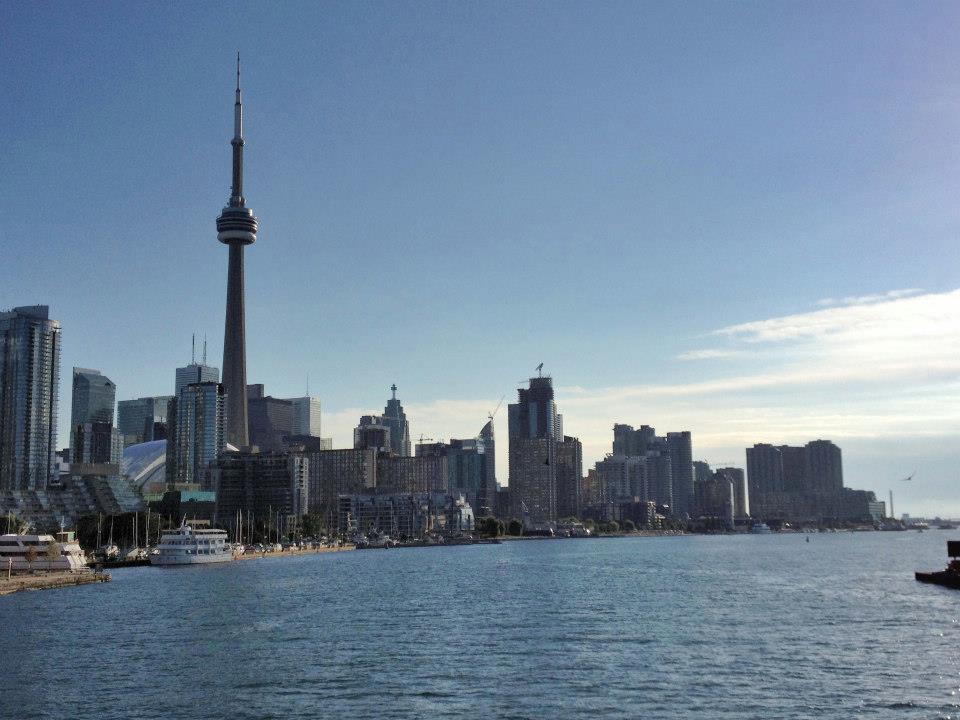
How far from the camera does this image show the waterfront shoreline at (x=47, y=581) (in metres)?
129

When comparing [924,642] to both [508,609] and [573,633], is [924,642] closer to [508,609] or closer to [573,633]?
[573,633]

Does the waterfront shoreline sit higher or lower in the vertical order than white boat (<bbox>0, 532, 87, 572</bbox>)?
lower

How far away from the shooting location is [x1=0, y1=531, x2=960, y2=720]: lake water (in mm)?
53594

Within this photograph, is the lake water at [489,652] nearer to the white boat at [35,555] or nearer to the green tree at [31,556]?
the green tree at [31,556]

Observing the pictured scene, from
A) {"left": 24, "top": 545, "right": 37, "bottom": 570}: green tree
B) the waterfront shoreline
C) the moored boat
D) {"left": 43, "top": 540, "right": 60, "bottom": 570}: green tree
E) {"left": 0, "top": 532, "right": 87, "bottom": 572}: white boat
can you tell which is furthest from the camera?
{"left": 43, "top": 540, "right": 60, "bottom": 570}: green tree

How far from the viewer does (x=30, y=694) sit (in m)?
57.5

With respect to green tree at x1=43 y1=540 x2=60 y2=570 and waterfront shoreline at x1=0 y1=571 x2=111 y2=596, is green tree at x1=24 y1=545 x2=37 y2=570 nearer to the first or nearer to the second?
green tree at x1=43 y1=540 x2=60 y2=570

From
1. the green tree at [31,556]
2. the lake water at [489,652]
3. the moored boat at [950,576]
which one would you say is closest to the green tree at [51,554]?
the green tree at [31,556]

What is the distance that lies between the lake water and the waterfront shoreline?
5.22 metres

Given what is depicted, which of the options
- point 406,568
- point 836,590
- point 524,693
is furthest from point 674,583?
point 524,693

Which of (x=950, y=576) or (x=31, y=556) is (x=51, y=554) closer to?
(x=31, y=556)

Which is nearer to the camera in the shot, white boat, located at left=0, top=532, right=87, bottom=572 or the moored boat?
the moored boat

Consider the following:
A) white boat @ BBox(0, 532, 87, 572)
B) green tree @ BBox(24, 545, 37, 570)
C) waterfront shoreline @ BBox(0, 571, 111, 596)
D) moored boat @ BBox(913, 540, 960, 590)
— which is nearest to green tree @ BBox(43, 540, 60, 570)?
white boat @ BBox(0, 532, 87, 572)

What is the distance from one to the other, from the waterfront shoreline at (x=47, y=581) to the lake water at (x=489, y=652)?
5223 millimetres
